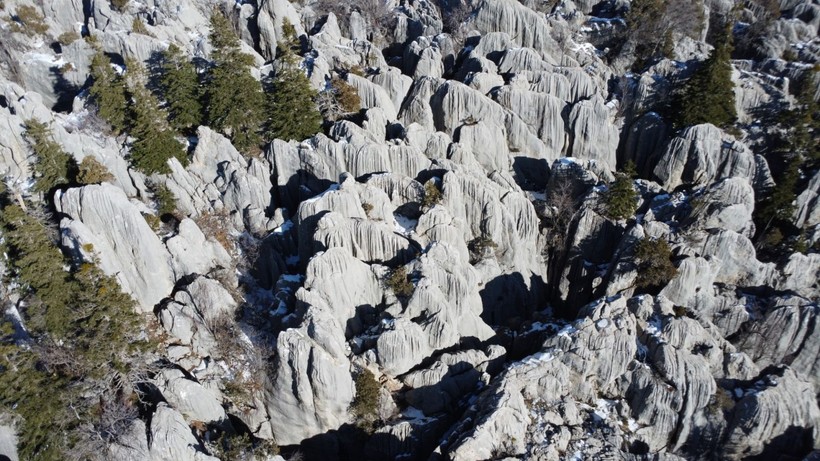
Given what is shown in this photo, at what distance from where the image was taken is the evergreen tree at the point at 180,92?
4941 centimetres

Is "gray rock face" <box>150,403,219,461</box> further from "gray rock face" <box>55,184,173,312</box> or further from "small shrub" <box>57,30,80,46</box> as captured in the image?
"small shrub" <box>57,30,80,46</box>

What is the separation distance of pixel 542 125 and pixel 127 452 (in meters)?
49.3

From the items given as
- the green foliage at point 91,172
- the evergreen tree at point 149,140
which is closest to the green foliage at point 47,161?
the green foliage at point 91,172

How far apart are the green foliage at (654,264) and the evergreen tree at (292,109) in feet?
104

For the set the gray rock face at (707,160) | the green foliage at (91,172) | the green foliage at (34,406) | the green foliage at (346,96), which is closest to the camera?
the green foliage at (34,406)

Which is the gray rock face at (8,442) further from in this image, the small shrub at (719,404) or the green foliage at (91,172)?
the small shrub at (719,404)

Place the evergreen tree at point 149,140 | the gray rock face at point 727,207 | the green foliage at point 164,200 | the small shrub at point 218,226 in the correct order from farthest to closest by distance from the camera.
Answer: the gray rock face at point 727,207, the evergreen tree at point 149,140, the small shrub at point 218,226, the green foliage at point 164,200

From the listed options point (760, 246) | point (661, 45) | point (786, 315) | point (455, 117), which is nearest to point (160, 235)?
point (455, 117)

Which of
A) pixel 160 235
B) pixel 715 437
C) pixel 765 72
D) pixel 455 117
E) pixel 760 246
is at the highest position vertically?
pixel 765 72

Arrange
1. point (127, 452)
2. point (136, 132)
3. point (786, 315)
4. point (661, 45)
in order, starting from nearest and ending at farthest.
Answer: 1. point (127, 452)
2. point (786, 315)
3. point (136, 132)
4. point (661, 45)

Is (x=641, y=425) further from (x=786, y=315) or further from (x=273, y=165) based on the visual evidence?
(x=273, y=165)

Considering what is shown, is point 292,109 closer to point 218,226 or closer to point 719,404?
point 218,226

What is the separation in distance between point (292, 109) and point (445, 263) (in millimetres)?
22427

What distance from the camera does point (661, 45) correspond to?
66.6 meters
